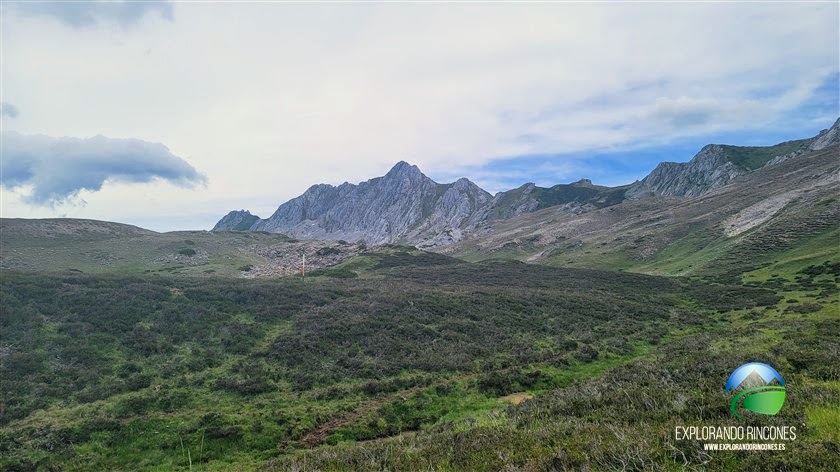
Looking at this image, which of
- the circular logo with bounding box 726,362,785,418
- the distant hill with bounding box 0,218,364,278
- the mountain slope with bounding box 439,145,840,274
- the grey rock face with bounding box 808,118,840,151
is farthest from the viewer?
the grey rock face with bounding box 808,118,840,151

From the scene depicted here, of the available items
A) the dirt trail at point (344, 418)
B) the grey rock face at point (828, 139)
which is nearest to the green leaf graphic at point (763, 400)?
the dirt trail at point (344, 418)

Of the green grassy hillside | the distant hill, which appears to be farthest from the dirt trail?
the distant hill

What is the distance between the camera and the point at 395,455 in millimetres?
11594

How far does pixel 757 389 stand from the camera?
821cm

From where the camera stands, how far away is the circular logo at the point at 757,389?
301 inches

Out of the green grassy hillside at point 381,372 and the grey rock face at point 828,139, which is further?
the grey rock face at point 828,139

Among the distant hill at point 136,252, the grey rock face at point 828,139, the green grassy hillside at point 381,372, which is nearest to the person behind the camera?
the green grassy hillside at point 381,372

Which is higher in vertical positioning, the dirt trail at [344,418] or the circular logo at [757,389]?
the circular logo at [757,389]

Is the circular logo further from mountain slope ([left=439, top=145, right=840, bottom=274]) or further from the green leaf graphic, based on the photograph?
mountain slope ([left=439, top=145, right=840, bottom=274])

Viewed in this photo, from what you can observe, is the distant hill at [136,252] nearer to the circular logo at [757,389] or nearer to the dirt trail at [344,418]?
the dirt trail at [344,418]

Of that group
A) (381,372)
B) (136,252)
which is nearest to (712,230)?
(381,372)

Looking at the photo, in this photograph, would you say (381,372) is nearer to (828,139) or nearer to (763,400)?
(763,400)

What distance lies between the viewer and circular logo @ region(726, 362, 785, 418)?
765 cm

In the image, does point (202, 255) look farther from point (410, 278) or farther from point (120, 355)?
point (120, 355)
